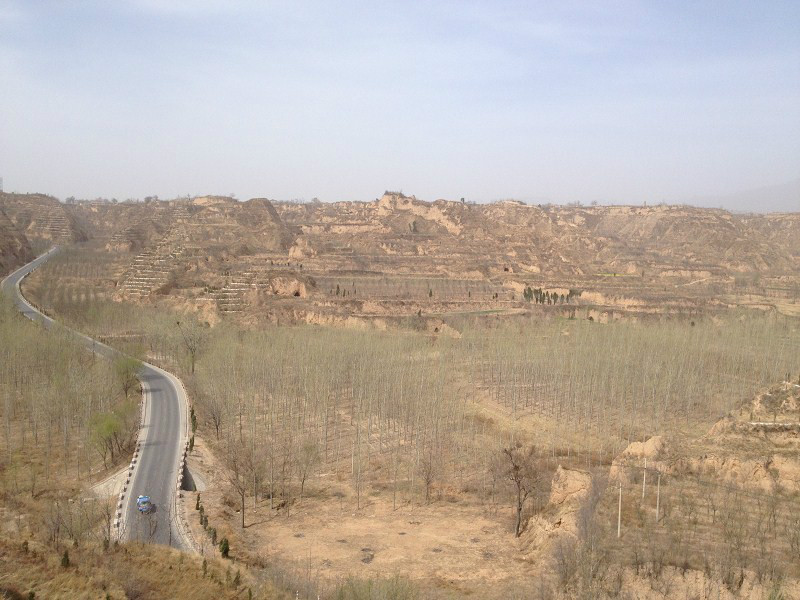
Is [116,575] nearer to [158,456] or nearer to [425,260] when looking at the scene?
[158,456]

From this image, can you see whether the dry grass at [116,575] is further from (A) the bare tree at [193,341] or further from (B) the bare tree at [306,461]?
(A) the bare tree at [193,341]

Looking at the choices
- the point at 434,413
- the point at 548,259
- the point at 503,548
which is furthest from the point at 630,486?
the point at 548,259

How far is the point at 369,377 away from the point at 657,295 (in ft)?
185

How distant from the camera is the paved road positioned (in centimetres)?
2494

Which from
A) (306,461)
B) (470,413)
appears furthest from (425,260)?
(306,461)

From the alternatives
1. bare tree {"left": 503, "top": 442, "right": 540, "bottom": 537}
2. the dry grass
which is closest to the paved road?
the dry grass

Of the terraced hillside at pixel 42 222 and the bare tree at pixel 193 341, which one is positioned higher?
the terraced hillside at pixel 42 222

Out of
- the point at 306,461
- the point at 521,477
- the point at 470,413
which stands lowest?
the point at 470,413

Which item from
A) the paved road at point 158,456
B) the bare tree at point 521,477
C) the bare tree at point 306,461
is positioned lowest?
the bare tree at point 306,461

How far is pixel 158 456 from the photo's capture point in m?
33.4

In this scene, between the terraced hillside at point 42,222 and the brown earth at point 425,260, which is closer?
the brown earth at point 425,260

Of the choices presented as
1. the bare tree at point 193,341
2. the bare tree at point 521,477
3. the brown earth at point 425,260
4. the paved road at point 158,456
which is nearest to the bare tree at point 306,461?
the paved road at point 158,456

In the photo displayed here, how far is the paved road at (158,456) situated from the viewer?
24.9 m

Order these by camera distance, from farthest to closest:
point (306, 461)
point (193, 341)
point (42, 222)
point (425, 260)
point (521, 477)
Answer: point (42, 222) < point (425, 260) < point (193, 341) < point (306, 461) < point (521, 477)
